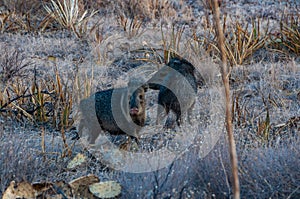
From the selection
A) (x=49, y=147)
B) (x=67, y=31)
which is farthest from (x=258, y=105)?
(x=67, y=31)

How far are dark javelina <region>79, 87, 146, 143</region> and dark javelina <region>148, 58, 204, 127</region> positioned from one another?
0.57m

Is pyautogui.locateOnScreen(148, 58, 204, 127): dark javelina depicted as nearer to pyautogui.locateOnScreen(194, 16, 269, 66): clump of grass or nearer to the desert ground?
the desert ground

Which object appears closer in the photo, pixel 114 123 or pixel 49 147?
pixel 114 123

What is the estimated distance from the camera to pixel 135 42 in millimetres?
6977

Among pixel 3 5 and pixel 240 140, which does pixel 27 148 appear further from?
pixel 3 5

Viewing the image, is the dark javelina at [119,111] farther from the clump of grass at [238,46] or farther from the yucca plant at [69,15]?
the yucca plant at [69,15]

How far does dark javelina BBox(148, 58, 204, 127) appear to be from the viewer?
4176mm

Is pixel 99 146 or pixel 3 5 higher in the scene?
pixel 3 5

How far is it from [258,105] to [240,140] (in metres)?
1.28

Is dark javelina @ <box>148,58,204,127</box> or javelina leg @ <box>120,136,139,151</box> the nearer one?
javelina leg @ <box>120,136,139,151</box>

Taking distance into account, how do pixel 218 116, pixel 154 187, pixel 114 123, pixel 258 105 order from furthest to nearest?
pixel 258 105 → pixel 218 116 → pixel 114 123 → pixel 154 187

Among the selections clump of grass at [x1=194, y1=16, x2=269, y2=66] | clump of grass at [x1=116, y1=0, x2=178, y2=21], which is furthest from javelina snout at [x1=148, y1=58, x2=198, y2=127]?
clump of grass at [x1=116, y1=0, x2=178, y2=21]

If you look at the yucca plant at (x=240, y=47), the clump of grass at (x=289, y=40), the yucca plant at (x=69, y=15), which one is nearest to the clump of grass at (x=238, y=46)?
the yucca plant at (x=240, y=47)

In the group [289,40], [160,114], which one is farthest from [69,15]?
[160,114]
